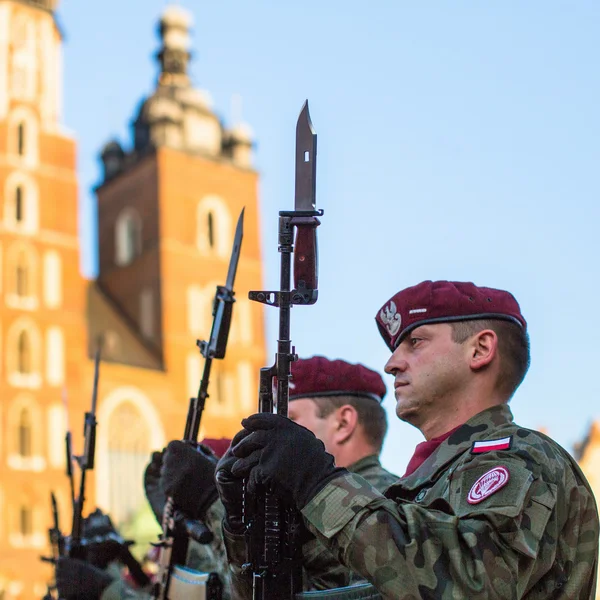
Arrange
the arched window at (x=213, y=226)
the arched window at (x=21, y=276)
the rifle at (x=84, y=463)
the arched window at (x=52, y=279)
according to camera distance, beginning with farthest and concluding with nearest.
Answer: the arched window at (x=213, y=226) < the arched window at (x=52, y=279) < the arched window at (x=21, y=276) < the rifle at (x=84, y=463)

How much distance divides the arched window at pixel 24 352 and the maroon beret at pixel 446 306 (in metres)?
33.3

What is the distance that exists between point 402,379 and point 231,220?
134 feet

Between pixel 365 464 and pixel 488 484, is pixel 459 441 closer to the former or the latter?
pixel 488 484

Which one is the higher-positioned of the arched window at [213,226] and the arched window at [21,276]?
the arched window at [213,226]

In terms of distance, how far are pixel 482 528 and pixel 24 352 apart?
3431cm

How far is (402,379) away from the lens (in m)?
2.78

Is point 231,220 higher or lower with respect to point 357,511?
higher

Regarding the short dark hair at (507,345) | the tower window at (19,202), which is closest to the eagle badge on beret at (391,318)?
the short dark hair at (507,345)

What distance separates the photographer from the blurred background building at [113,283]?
3438 centimetres

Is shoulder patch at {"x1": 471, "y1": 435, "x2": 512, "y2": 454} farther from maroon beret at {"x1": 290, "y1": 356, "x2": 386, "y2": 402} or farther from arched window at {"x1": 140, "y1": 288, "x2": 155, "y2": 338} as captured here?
arched window at {"x1": 140, "y1": 288, "x2": 155, "y2": 338}

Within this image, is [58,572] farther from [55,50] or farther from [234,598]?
[55,50]

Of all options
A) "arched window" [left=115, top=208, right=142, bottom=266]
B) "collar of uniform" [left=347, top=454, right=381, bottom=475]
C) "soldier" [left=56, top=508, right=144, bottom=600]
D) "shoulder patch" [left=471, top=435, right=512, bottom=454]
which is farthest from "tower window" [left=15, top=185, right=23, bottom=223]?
"shoulder patch" [left=471, top=435, right=512, bottom=454]

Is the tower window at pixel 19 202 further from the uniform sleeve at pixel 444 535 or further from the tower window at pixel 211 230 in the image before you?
the uniform sleeve at pixel 444 535

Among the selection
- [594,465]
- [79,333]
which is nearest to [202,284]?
[79,333]
